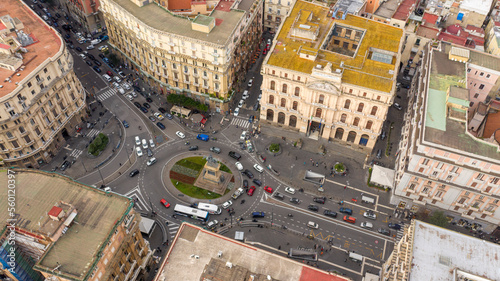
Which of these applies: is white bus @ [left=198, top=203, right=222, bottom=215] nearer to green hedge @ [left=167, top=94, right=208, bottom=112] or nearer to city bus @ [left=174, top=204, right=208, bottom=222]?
city bus @ [left=174, top=204, right=208, bottom=222]

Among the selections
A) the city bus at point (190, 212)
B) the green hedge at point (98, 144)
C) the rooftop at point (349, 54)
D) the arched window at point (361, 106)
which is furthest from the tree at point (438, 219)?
the green hedge at point (98, 144)

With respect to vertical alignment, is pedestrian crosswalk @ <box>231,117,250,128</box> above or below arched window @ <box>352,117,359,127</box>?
below

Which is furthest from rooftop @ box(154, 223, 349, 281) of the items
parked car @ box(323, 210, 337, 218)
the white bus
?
parked car @ box(323, 210, 337, 218)

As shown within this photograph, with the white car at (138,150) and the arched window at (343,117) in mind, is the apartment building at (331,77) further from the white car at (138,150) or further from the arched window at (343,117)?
the white car at (138,150)

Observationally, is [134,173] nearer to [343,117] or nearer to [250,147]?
[250,147]

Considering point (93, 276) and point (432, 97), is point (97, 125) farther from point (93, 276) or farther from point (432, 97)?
point (432, 97)

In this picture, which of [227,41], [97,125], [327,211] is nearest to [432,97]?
[327,211]

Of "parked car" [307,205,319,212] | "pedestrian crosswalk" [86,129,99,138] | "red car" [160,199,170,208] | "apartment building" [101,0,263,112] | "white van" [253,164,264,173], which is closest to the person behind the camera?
"red car" [160,199,170,208]
